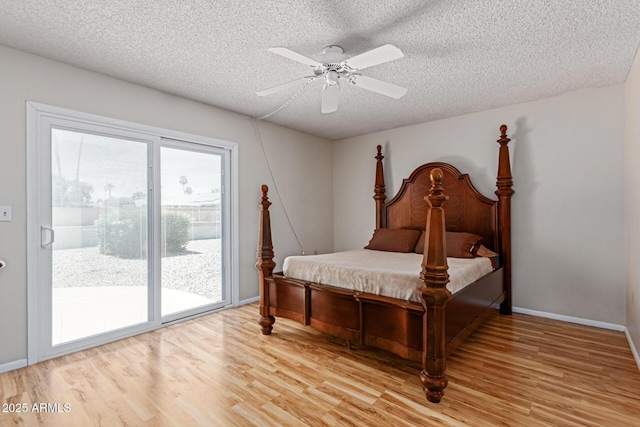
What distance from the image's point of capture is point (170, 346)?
2.76m

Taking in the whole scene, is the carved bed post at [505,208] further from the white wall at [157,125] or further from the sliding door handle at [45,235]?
the sliding door handle at [45,235]

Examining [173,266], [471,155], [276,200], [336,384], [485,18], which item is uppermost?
[485,18]

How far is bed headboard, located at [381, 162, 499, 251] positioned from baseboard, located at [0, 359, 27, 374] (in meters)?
3.90

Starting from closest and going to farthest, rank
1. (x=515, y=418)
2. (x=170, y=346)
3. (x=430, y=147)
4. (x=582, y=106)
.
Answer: (x=515, y=418) → (x=170, y=346) → (x=582, y=106) → (x=430, y=147)

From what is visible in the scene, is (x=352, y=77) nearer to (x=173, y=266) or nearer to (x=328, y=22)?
(x=328, y=22)

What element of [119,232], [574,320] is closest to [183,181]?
[119,232]

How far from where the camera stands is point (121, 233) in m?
2.97

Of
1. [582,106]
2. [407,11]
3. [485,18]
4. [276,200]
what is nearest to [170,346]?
[276,200]

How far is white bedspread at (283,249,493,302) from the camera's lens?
2.25 m

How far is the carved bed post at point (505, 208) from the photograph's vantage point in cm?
351

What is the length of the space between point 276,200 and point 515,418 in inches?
136

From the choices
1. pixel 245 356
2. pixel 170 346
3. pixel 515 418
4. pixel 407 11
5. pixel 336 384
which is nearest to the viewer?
pixel 515 418

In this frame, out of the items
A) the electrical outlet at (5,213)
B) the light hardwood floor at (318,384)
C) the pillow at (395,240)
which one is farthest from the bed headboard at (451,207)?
the electrical outlet at (5,213)

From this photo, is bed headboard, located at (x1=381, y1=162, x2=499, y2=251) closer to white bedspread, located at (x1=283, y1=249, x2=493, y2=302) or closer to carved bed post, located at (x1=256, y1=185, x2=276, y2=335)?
white bedspread, located at (x1=283, y1=249, x2=493, y2=302)
